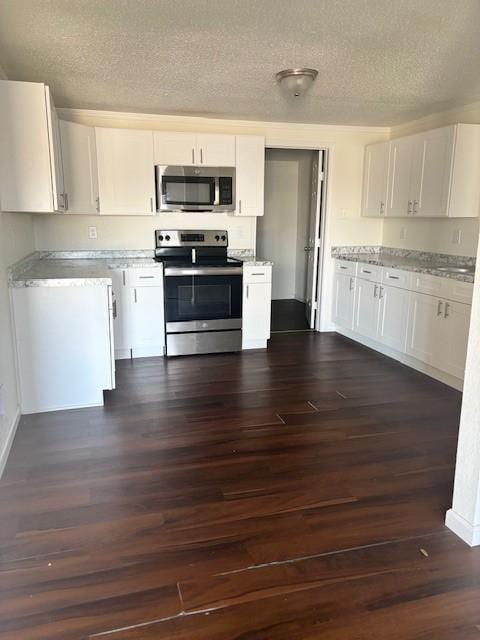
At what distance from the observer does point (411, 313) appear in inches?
165

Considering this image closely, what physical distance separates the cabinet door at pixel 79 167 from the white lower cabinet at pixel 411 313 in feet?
8.97

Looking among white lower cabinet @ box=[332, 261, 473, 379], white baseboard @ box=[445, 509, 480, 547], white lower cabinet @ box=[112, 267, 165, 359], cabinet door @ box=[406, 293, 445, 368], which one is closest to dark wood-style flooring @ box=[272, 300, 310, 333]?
white lower cabinet @ box=[332, 261, 473, 379]

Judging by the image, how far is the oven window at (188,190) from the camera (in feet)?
15.4

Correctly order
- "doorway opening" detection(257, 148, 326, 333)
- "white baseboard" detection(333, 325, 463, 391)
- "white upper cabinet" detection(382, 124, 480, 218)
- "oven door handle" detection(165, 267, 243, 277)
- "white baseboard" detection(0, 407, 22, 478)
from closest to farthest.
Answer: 1. "white baseboard" detection(0, 407, 22, 478)
2. "white baseboard" detection(333, 325, 463, 391)
3. "white upper cabinet" detection(382, 124, 480, 218)
4. "oven door handle" detection(165, 267, 243, 277)
5. "doorway opening" detection(257, 148, 326, 333)

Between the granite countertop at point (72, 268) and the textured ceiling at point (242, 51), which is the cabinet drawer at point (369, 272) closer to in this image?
the textured ceiling at point (242, 51)

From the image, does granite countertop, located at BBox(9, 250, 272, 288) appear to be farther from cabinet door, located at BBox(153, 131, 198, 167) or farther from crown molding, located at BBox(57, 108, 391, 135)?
crown molding, located at BBox(57, 108, 391, 135)

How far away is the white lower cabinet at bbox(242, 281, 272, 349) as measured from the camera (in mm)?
4852

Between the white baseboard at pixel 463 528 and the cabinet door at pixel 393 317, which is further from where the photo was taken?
the cabinet door at pixel 393 317

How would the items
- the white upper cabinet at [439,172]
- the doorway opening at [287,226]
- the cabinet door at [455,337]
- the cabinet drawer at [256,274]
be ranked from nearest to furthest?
the cabinet door at [455,337]
the white upper cabinet at [439,172]
the cabinet drawer at [256,274]
the doorway opening at [287,226]

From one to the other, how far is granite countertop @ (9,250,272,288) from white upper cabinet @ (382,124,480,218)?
154 cm

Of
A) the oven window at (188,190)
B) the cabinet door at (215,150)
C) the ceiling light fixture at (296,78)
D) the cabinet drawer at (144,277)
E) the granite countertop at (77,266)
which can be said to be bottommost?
the cabinet drawer at (144,277)

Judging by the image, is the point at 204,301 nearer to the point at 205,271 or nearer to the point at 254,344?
the point at 205,271

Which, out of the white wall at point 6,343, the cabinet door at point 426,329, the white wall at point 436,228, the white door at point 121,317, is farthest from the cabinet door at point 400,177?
the white wall at point 6,343

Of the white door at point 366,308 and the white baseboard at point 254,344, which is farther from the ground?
the white door at point 366,308
